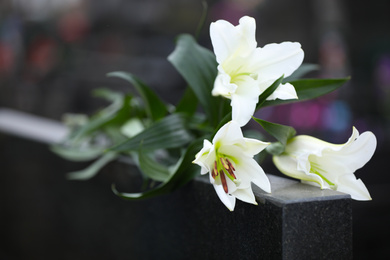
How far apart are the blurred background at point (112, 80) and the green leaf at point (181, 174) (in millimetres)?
481

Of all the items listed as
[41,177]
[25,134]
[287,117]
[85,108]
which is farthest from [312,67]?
[85,108]

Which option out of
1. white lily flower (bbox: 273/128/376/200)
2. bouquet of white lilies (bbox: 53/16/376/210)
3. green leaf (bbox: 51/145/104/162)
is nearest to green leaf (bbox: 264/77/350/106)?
bouquet of white lilies (bbox: 53/16/376/210)

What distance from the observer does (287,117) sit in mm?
4750

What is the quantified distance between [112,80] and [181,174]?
459 cm

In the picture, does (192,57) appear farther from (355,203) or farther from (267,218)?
(355,203)

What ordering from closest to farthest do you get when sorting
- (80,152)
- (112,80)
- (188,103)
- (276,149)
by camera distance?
(276,149) < (188,103) < (80,152) < (112,80)

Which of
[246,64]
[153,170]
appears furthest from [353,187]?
[153,170]

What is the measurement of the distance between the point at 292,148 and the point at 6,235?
181cm

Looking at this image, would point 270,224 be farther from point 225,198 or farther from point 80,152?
point 80,152

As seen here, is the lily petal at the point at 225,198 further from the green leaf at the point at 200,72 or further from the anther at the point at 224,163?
the green leaf at the point at 200,72

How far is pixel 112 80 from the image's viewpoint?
536 cm

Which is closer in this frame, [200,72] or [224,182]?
[224,182]

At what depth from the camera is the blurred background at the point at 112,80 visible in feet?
6.06

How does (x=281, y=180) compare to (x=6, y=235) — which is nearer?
(x=281, y=180)
